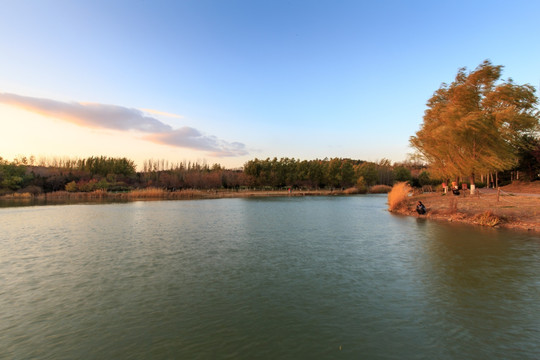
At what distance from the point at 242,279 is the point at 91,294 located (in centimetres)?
439

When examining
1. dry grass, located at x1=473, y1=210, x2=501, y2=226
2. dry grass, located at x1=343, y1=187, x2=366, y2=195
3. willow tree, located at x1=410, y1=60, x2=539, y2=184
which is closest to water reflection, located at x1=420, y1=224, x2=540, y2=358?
dry grass, located at x1=473, y1=210, x2=501, y2=226

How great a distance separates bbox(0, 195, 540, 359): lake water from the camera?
5719mm

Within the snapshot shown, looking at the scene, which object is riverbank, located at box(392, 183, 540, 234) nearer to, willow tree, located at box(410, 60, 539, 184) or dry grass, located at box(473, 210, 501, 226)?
dry grass, located at box(473, 210, 501, 226)

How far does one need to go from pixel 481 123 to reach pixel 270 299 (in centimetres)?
2932

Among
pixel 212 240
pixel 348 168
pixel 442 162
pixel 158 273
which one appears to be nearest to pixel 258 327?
pixel 158 273

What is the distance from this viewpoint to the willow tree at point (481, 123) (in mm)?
28359

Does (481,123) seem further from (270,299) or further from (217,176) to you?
(217,176)

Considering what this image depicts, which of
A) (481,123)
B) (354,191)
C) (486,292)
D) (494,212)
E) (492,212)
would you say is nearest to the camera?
(486,292)

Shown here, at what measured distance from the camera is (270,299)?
26.2ft

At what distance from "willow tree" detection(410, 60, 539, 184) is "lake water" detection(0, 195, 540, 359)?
647 inches

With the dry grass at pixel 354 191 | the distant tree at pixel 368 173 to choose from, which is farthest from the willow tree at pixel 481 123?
the distant tree at pixel 368 173

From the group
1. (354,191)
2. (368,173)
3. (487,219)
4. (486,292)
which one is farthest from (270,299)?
(368,173)

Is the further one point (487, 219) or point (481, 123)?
point (481, 123)

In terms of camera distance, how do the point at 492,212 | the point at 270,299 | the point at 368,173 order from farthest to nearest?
1. the point at 368,173
2. the point at 492,212
3. the point at 270,299
